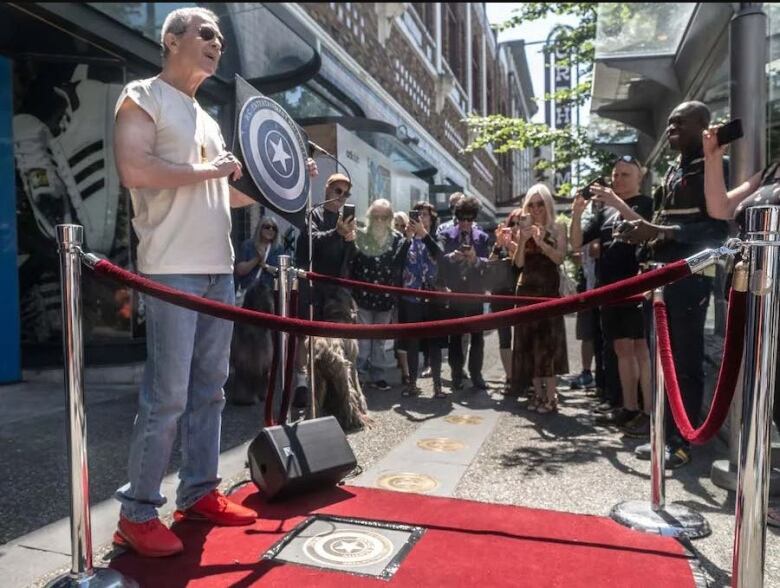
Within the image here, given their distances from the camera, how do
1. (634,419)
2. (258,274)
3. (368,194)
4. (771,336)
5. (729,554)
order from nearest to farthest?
(771,336)
(729,554)
(634,419)
(258,274)
(368,194)

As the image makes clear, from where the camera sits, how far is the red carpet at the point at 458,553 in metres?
2.23

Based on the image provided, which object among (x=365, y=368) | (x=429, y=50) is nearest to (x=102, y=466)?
(x=365, y=368)

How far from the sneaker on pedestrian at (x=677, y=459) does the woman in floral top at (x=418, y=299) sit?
245 cm

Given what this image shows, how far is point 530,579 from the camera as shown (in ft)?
7.34

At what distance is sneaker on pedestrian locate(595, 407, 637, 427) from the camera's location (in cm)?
447

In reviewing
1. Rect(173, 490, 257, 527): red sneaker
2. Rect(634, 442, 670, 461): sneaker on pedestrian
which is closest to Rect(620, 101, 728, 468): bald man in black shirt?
Rect(634, 442, 670, 461): sneaker on pedestrian

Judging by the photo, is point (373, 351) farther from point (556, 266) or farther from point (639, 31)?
point (639, 31)

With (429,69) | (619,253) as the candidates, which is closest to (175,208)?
(619,253)

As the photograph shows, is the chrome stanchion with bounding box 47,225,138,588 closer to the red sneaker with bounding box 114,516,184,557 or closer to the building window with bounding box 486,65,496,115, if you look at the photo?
the red sneaker with bounding box 114,516,184,557

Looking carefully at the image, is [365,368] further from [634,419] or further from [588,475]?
[588,475]

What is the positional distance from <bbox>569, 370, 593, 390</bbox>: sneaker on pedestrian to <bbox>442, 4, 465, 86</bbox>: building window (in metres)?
15.1

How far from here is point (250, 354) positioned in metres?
5.32

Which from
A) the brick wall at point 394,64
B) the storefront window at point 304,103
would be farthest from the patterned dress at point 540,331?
the brick wall at point 394,64

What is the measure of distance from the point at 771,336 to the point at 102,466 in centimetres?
344
